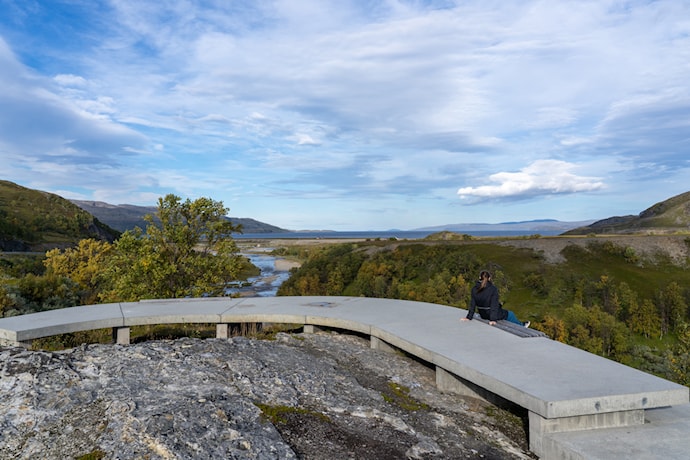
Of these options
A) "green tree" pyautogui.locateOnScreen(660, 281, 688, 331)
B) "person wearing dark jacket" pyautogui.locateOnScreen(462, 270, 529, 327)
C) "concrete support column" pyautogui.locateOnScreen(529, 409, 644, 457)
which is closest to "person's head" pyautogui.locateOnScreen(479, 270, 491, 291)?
"person wearing dark jacket" pyautogui.locateOnScreen(462, 270, 529, 327)

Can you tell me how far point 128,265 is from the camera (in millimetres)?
13328

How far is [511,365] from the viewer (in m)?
5.60

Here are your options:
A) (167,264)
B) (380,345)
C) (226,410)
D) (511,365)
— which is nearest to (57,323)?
(226,410)

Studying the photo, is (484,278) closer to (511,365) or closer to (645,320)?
(511,365)

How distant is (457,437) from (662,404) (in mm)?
2187

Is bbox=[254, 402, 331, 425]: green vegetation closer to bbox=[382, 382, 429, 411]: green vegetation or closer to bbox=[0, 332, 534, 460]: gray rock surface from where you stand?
bbox=[0, 332, 534, 460]: gray rock surface

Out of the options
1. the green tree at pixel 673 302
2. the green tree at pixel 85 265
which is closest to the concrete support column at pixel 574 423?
the green tree at pixel 85 265

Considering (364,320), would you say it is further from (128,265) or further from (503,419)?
(128,265)

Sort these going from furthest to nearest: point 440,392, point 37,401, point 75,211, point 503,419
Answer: point 75,211 < point 440,392 < point 503,419 < point 37,401

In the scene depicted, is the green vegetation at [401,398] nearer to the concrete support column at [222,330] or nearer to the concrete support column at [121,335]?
the concrete support column at [222,330]

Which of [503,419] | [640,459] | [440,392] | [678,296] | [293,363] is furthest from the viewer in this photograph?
[678,296]

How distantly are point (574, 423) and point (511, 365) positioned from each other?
46.3 inches

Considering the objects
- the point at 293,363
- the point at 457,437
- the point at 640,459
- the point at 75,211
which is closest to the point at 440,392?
the point at 457,437

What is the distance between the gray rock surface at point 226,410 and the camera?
397cm
